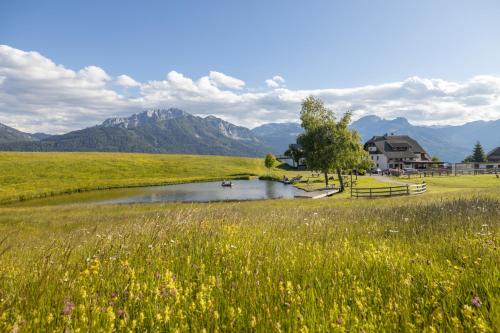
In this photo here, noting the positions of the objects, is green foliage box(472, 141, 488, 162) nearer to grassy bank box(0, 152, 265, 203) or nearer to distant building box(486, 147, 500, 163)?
distant building box(486, 147, 500, 163)

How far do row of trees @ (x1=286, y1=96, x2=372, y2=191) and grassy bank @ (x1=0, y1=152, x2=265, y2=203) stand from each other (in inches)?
2187

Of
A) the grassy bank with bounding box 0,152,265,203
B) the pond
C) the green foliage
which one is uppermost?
the green foliage

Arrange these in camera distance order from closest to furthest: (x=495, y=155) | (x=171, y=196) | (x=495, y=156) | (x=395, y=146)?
(x=171, y=196) → (x=495, y=156) → (x=495, y=155) → (x=395, y=146)

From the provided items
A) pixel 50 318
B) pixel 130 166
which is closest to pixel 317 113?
pixel 50 318

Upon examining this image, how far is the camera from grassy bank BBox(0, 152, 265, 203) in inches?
3121

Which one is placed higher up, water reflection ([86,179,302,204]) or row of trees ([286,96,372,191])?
row of trees ([286,96,372,191])

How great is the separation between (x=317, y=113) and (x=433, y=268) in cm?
5501

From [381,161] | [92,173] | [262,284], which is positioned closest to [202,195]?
[92,173]

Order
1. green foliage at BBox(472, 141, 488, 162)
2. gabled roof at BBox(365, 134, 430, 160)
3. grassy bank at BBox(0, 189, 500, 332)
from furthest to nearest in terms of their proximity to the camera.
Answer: green foliage at BBox(472, 141, 488, 162)
gabled roof at BBox(365, 134, 430, 160)
grassy bank at BBox(0, 189, 500, 332)

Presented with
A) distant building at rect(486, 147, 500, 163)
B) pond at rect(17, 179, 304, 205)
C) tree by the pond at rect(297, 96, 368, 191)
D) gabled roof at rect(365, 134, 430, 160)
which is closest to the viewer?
tree by the pond at rect(297, 96, 368, 191)

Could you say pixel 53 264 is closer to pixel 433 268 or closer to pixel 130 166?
pixel 433 268

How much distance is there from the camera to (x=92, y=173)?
10431 cm

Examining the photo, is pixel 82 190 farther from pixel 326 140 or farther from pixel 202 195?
pixel 326 140

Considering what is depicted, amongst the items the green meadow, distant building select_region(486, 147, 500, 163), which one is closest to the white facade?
distant building select_region(486, 147, 500, 163)
